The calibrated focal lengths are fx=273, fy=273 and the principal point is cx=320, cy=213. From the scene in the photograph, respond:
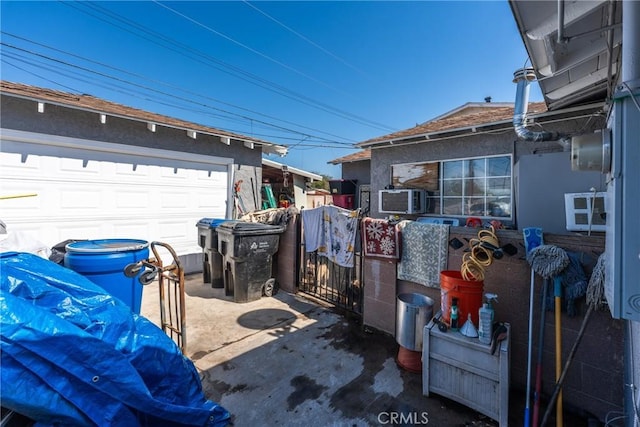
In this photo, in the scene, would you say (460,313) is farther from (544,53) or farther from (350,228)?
(544,53)

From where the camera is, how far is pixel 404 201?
6.91 meters

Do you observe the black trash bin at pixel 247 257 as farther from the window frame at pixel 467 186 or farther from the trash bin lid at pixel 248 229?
the window frame at pixel 467 186

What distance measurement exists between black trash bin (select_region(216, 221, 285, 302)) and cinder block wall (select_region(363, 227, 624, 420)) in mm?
3243

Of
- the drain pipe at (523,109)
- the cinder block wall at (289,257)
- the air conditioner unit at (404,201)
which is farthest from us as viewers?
the air conditioner unit at (404,201)

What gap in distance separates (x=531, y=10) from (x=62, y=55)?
352 inches

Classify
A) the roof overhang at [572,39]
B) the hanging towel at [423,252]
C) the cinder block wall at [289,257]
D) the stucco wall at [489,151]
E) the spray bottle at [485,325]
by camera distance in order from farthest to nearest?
the cinder block wall at [289,257] → the stucco wall at [489,151] → the hanging towel at [423,252] → the spray bottle at [485,325] → the roof overhang at [572,39]

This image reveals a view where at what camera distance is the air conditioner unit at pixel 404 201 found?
682 cm

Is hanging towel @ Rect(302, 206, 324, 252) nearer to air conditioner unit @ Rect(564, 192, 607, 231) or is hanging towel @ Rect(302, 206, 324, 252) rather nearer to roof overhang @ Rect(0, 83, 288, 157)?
air conditioner unit @ Rect(564, 192, 607, 231)

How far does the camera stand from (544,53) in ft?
8.82

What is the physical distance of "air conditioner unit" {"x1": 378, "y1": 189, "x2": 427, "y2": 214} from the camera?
22.4ft

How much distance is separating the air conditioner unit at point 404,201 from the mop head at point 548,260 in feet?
14.3

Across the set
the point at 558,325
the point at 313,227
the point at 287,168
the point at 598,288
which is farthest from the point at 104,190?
the point at 598,288

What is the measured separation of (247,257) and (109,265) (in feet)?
7.46

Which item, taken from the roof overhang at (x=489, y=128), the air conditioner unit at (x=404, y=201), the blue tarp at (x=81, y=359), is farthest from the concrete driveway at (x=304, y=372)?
the roof overhang at (x=489, y=128)
